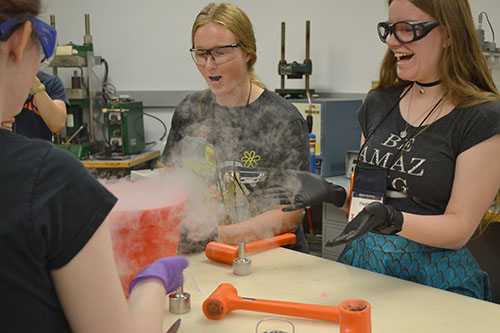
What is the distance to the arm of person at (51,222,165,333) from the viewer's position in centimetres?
69

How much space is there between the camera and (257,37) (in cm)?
437

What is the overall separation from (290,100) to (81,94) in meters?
1.89

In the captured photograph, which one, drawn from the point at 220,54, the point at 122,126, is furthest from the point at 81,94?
the point at 220,54

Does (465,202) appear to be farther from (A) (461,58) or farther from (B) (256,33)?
(B) (256,33)

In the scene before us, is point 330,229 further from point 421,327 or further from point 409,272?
point 421,327

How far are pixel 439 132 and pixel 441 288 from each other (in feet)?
1.73

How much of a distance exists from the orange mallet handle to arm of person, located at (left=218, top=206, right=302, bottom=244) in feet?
0.18

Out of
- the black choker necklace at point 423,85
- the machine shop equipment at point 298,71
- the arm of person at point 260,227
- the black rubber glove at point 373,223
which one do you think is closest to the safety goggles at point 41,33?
the black rubber glove at point 373,223

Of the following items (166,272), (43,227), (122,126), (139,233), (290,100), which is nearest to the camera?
(43,227)

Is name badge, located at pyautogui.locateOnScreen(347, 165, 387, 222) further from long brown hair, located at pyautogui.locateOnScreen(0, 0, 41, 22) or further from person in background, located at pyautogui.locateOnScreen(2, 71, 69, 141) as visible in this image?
person in background, located at pyautogui.locateOnScreen(2, 71, 69, 141)

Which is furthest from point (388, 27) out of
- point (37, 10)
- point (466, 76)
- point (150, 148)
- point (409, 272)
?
point (150, 148)

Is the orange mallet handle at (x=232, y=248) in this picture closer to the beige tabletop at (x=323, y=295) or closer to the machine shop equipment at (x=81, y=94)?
the beige tabletop at (x=323, y=295)

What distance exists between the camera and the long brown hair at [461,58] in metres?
1.64

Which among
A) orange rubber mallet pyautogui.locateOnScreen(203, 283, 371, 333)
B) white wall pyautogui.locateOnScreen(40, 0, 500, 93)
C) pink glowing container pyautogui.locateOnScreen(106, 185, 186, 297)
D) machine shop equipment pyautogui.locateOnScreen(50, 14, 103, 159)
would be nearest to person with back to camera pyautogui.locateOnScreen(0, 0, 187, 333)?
pink glowing container pyautogui.locateOnScreen(106, 185, 186, 297)
